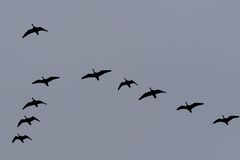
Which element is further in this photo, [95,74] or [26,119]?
[26,119]

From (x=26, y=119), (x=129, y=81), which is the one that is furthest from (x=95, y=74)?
(x=26, y=119)

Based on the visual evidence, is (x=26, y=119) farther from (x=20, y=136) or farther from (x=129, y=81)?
(x=129, y=81)

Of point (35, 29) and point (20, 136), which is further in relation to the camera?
point (20, 136)

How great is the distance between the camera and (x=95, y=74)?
11069 centimetres

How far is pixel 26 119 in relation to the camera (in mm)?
118375

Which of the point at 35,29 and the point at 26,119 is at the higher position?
the point at 35,29

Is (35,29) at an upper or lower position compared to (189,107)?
upper

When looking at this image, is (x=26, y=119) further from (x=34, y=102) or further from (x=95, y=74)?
(x=95, y=74)

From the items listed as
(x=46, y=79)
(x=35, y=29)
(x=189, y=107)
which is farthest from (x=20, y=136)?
(x=189, y=107)

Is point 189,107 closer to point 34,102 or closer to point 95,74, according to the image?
point 95,74

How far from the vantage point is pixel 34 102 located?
116m

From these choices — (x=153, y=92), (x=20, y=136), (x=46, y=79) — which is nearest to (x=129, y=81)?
(x=153, y=92)

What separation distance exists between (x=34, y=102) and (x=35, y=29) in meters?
13.2

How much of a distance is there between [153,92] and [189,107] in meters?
6.39
